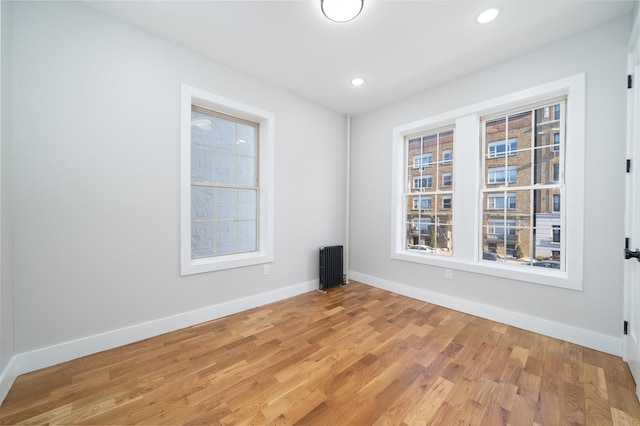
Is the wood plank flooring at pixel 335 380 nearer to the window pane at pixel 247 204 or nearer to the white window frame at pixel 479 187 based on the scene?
the white window frame at pixel 479 187

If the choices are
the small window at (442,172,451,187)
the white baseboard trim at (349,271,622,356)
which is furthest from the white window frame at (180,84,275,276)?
the small window at (442,172,451,187)

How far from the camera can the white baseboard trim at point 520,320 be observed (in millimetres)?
2166

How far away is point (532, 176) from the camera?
2.68 meters

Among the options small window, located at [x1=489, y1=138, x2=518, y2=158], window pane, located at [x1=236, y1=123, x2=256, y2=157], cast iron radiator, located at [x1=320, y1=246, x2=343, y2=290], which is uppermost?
window pane, located at [x1=236, y1=123, x2=256, y2=157]

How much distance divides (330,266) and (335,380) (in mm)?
2109

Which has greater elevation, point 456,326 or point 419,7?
point 419,7

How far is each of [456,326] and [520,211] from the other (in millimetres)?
1497

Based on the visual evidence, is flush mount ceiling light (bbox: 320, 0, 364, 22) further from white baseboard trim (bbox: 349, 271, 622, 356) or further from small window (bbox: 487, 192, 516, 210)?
white baseboard trim (bbox: 349, 271, 622, 356)

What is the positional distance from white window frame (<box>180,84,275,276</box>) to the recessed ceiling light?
95.6 inches

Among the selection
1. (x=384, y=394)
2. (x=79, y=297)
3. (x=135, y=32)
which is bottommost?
(x=384, y=394)

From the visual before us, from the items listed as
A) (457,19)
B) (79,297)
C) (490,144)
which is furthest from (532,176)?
(79,297)

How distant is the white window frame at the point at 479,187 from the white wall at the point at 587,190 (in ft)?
0.20

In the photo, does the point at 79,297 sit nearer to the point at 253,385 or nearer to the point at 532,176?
the point at 253,385

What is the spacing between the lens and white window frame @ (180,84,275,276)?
2580 mm
